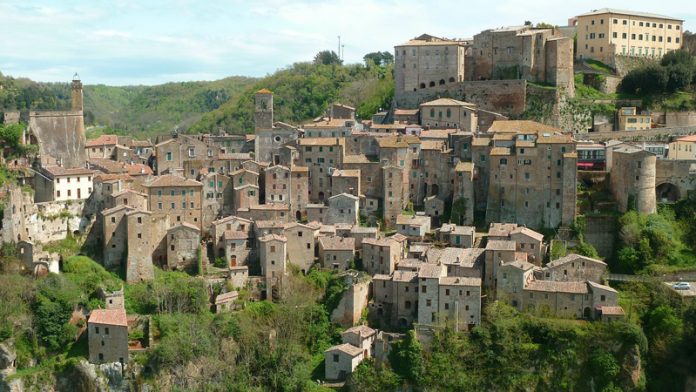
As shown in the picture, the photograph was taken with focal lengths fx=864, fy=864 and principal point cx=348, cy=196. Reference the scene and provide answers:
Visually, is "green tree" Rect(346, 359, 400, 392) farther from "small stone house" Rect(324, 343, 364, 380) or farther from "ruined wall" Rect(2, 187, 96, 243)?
"ruined wall" Rect(2, 187, 96, 243)

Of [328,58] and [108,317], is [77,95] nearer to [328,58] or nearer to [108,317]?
[108,317]

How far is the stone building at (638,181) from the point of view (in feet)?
143

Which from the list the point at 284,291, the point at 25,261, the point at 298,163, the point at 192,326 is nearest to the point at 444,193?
the point at 298,163

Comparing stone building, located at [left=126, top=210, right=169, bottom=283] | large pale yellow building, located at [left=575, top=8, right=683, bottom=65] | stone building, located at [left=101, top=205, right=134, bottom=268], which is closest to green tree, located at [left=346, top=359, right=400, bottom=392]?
stone building, located at [left=126, top=210, right=169, bottom=283]

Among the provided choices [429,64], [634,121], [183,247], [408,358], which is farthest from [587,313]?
[429,64]

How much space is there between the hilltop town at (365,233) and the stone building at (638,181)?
0.11m

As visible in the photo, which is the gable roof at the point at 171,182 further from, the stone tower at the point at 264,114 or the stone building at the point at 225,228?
the stone tower at the point at 264,114

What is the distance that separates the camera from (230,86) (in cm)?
11844

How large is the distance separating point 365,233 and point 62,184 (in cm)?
1604

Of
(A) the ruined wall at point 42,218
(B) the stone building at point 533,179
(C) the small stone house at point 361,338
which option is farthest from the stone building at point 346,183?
(A) the ruined wall at point 42,218

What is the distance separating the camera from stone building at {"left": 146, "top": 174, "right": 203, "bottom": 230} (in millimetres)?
45062

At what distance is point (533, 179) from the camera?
45000mm

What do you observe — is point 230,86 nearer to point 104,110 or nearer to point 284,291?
point 104,110

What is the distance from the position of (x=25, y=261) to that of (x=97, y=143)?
554 inches
